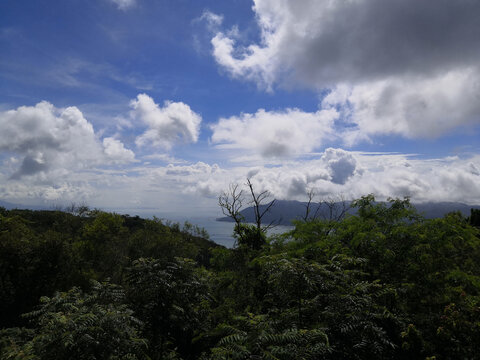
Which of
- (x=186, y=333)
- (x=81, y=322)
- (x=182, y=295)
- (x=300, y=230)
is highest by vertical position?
(x=300, y=230)

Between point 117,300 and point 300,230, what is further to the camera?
point 300,230

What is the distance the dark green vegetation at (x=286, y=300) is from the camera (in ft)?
12.8

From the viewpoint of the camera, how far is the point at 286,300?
5.16 meters

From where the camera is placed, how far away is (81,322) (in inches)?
157

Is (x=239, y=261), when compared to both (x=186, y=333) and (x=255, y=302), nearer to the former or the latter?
(x=255, y=302)

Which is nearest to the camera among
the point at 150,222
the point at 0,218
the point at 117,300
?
the point at 117,300

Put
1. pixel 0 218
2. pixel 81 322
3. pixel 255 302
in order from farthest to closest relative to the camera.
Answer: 1. pixel 0 218
2. pixel 255 302
3. pixel 81 322

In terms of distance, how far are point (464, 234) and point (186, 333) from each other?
281 inches

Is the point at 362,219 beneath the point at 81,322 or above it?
above

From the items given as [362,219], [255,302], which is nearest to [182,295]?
[255,302]

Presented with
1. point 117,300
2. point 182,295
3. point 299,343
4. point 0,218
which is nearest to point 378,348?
point 299,343

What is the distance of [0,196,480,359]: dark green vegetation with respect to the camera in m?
3.90

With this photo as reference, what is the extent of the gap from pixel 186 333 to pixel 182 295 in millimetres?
1033

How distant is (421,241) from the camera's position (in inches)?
253
